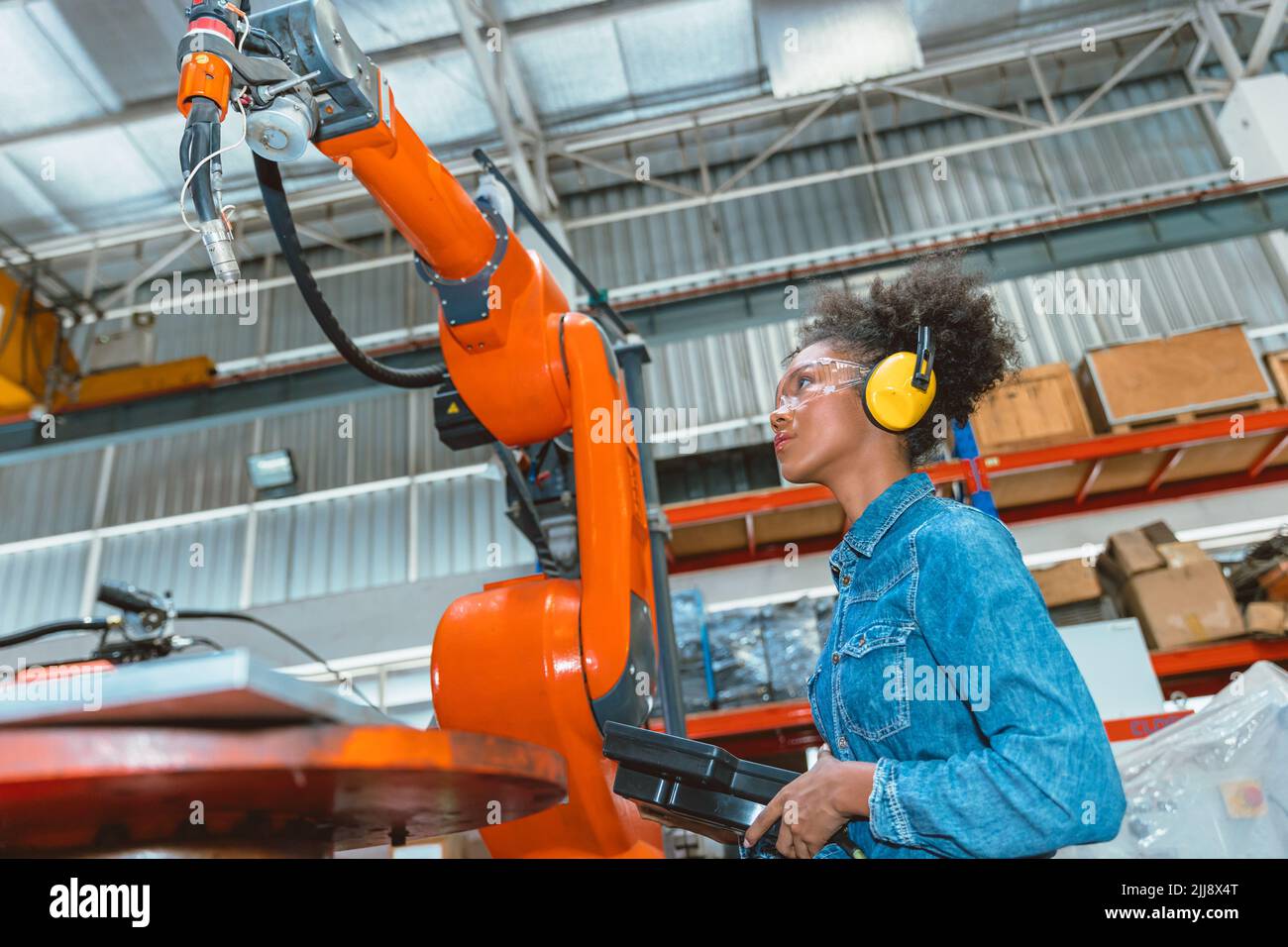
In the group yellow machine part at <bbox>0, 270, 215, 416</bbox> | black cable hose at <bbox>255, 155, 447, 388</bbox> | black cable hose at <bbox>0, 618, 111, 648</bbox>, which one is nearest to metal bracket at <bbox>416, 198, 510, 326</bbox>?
black cable hose at <bbox>255, 155, 447, 388</bbox>

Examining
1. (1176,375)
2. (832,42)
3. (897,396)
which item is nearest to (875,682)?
(897,396)

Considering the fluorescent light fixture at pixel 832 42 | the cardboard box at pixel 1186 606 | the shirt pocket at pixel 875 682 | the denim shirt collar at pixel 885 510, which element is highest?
the fluorescent light fixture at pixel 832 42

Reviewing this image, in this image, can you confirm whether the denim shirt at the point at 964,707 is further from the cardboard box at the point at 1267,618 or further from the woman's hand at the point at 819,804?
the cardboard box at the point at 1267,618

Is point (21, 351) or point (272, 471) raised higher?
point (21, 351)

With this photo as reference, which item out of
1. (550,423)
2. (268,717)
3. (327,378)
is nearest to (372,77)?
(550,423)

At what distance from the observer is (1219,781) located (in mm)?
3100

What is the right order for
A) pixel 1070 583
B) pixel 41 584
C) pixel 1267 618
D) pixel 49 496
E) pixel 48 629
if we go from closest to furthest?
pixel 48 629
pixel 1267 618
pixel 1070 583
pixel 41 584
pixel 49 496

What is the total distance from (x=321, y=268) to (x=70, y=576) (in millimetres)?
4210

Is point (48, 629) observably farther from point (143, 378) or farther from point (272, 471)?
point (272, 471)

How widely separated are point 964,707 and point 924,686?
6 cm

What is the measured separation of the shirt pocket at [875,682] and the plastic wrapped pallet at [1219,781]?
2.21m

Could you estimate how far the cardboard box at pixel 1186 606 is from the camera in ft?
18.0

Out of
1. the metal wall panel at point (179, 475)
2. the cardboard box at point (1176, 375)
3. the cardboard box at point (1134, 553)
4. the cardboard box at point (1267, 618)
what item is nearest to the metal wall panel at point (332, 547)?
A: the metal wall panel at point (179, 475)

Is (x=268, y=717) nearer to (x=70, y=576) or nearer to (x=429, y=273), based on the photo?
(x=429, y=273)
